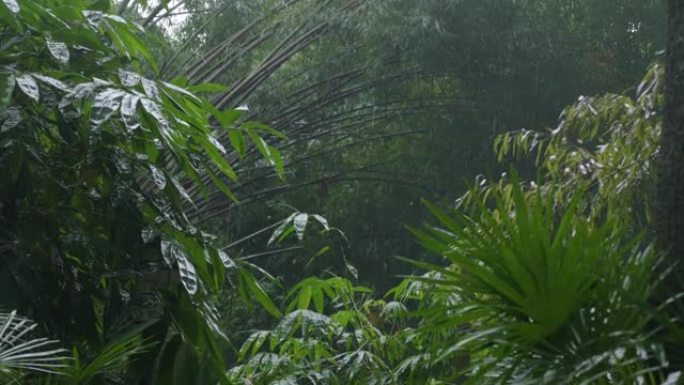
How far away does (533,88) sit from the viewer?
7.73m

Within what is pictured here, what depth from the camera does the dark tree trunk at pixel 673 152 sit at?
5.70 ft

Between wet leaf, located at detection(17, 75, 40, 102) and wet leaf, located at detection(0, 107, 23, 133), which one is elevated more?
wet leaf, located at detection(17, 75, 40, 102)

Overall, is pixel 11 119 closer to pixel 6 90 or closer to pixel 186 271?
pixel 6 90

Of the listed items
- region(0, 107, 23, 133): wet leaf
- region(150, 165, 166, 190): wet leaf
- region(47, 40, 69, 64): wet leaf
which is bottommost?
region(150, 165, 166, 190): wet leaf

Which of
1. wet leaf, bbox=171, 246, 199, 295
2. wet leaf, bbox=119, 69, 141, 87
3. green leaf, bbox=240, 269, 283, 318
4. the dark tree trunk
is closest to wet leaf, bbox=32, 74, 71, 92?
wet leaf, bbox=119, 69, 141, 87

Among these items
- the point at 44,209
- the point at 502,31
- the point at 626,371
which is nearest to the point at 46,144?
the point at 44,209

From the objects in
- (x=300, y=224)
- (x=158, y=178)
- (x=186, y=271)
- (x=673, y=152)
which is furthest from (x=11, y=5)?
(x=673, y=152)

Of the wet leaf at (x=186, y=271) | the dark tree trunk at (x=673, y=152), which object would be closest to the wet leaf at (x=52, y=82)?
the wet leaf at (x=186, y=271)

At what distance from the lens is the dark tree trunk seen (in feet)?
5.70

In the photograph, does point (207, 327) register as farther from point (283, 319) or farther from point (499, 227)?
point (499, 227)

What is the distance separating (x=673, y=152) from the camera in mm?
1786

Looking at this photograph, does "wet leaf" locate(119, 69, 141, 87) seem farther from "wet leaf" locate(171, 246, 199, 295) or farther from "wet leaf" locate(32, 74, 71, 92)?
"wet leaf" locate(171, 246, 199, 295)

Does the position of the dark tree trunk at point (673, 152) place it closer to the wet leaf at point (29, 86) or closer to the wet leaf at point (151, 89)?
the wet leaf at point (151, 89)

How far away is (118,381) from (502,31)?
545 centimetres
